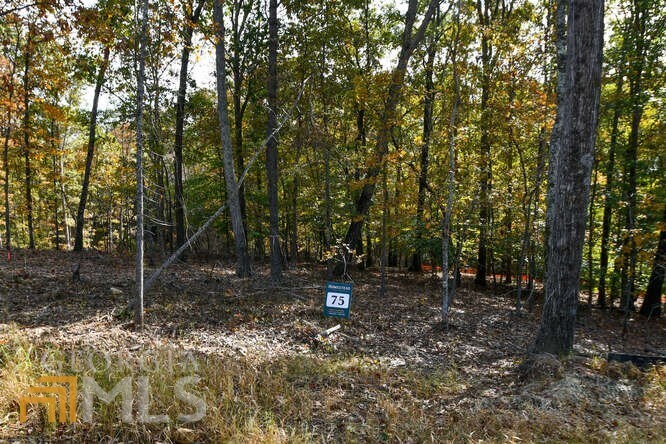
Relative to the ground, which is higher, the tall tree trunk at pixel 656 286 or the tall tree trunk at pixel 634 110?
the tall tree trunk at pixel 634 110

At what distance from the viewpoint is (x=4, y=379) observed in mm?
3975

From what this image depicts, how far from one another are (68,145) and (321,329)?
23.9 m

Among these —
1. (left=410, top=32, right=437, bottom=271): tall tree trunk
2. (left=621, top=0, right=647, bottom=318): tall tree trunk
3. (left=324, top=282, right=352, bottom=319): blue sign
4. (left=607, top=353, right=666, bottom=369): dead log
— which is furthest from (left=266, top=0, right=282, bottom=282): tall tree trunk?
(left=621, top=0, right=647, bottom=318): tall tree trunk

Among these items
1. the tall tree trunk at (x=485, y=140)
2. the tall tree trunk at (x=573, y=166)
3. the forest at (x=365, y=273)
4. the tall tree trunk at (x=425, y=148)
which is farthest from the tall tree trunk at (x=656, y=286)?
the tall tree trunk at (x=573, y=166)

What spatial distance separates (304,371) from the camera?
5188 mm

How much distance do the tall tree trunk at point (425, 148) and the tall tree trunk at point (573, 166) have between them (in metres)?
3.37

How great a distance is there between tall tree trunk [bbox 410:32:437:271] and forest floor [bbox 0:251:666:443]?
374cm

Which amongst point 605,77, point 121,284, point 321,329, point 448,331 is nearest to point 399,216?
point 448,331

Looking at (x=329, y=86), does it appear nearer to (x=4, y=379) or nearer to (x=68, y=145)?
(x=4, y=379)

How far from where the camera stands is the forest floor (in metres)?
3.66

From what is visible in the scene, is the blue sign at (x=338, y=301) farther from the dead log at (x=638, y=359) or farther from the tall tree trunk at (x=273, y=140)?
the dead log at (x=638, y=359)

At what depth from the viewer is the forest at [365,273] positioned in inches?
156

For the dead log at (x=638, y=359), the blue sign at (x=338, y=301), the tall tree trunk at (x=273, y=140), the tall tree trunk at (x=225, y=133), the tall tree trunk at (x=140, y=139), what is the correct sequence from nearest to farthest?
the dead log at (x=638, y=359) → the tall tree trunk at (x=140, y=139) → the blue sign at (x=338, y=301) → the tall tree trunk at (x=225, y=133) → the tall tree trunk at (x=273, y=140)

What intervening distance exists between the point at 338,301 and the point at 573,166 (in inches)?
193
